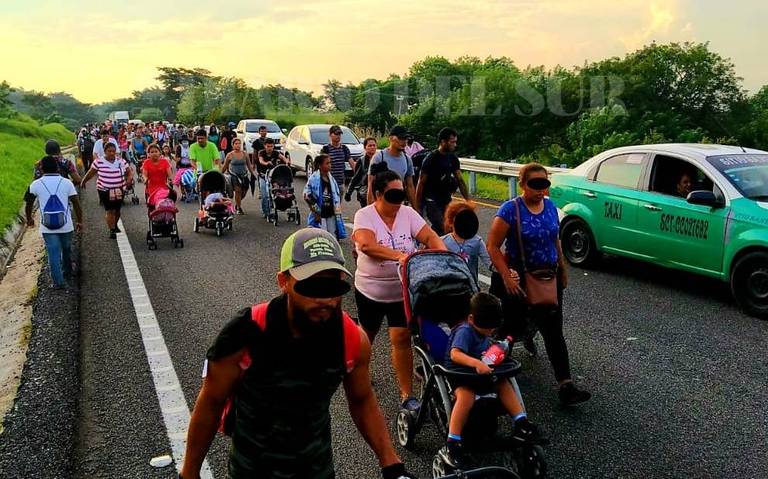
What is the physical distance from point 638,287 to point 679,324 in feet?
4.92

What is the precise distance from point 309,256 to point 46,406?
377 cm

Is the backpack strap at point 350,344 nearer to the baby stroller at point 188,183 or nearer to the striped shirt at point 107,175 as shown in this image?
the striped shirt at point 107,175

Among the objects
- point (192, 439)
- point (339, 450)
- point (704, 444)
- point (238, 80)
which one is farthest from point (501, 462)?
point (238, 80)

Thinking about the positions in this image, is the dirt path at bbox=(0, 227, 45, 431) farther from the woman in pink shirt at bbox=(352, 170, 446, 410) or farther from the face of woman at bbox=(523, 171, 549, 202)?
the face of woman at bbox=(523, 171, 549, 202)

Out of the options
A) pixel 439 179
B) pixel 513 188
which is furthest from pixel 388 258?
pixel 513 188

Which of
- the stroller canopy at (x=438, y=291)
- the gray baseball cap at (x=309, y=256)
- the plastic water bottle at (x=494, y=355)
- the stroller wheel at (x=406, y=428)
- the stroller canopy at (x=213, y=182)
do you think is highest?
the gray baseball cap at (x=309, y=256)

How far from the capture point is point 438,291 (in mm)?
4535

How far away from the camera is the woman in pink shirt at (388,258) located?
4.95 m

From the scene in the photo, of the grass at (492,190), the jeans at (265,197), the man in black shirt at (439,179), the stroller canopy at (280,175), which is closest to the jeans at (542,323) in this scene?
the man in black shirt at (439,179)

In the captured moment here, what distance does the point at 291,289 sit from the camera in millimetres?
2441

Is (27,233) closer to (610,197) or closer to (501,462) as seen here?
(610,197)

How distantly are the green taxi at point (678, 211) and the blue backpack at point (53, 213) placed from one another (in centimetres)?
643

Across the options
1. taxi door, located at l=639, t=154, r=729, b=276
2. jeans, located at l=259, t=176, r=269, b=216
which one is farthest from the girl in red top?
taxi door, located at l=639, t=154, r=729, b=276

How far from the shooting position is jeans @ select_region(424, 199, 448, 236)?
8930mm
